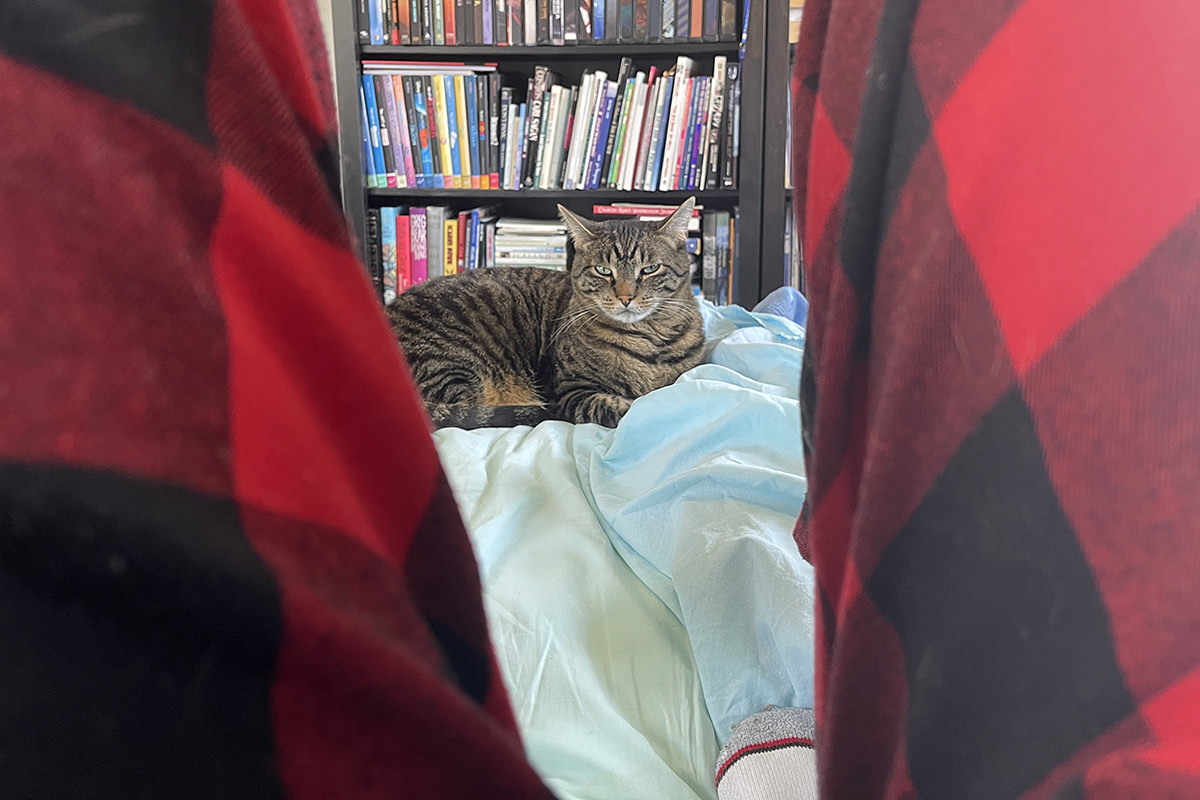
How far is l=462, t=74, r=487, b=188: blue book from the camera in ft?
6.89

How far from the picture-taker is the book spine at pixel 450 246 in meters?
2.21

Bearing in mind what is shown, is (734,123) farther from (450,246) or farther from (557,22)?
(450,246)

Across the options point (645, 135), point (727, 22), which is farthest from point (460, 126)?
point (727, 22)

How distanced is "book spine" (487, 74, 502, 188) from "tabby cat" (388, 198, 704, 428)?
0.43m

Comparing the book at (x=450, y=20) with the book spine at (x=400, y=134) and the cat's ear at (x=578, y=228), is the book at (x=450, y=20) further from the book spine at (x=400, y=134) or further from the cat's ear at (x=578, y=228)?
the cat's ear at (x=578, y=228)

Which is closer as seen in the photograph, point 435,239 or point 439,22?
point 439,22

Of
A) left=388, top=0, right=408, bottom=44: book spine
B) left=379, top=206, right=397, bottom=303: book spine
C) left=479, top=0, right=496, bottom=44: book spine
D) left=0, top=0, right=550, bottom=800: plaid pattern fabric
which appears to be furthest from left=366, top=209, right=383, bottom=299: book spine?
left=0, top=0, right=550, bottom=800: plaid pattern fabric

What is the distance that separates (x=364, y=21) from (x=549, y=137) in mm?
563

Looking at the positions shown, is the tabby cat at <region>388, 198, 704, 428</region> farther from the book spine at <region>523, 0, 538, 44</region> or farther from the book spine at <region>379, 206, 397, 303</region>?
the book spine at <region>523, 0, 538, 44</region>

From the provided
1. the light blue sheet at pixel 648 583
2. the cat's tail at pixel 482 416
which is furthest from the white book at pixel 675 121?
the light blue sheet at pixel 648 583

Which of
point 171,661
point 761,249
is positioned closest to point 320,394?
point 171,661

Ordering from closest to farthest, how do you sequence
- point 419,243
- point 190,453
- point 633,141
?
point 190,453, point 633,141, point 419,243

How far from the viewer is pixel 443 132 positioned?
213 centimetres

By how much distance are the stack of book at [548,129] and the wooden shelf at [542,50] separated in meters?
0.03
